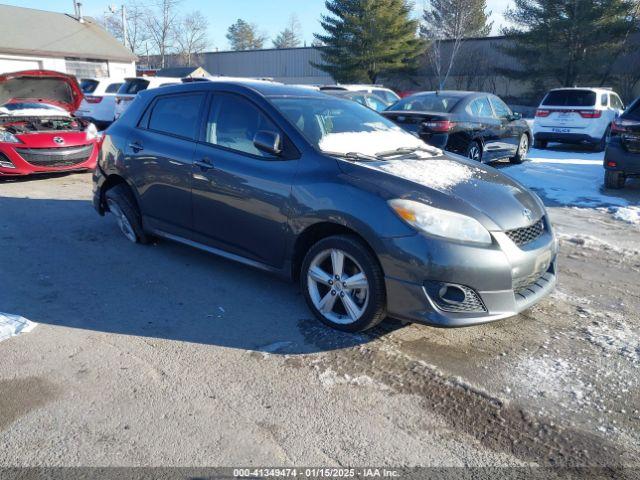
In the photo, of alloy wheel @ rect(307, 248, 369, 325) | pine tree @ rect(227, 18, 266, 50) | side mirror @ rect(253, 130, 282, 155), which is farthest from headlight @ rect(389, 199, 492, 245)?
pine tree @ rect(227, 18, 266, 50)

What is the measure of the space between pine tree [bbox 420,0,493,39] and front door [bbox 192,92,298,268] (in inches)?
1310

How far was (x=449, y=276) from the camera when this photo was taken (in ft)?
10.6

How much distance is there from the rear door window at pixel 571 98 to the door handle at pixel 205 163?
12260mm

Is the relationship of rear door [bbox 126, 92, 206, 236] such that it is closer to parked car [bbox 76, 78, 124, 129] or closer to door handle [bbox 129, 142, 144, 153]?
door handle [bbox 129, 142, 144, 153]

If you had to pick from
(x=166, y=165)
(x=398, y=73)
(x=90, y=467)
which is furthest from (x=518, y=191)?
(x=398, y=73)

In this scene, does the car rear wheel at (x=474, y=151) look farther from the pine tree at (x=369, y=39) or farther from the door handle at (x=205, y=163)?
the pine tree at (x=369, y=39)

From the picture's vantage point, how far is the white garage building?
2950 centimetres

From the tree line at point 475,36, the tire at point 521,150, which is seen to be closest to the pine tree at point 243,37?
the tree line at point 475,36

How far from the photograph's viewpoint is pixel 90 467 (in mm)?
2414

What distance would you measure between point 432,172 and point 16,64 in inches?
1283

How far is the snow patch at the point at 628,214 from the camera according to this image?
7.02 m

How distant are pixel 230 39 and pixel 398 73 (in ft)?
194

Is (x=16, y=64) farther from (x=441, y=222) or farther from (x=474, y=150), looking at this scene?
(x=441, y=222)

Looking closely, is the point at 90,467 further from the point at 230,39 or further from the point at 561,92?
the point at 230,39
